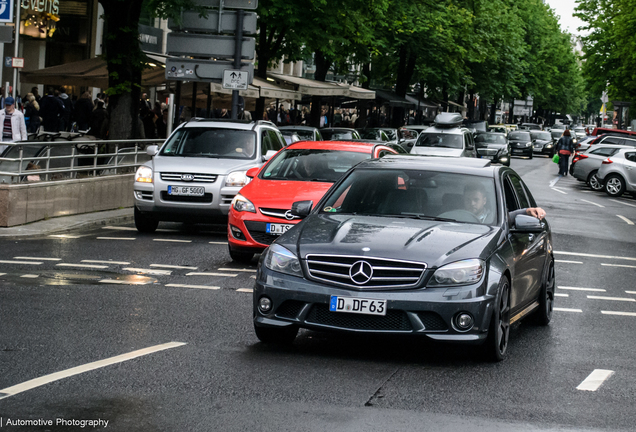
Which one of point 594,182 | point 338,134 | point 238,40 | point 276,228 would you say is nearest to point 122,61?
point 238,40

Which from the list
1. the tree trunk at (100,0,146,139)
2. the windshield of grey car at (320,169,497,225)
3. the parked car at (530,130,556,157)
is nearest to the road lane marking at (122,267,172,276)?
the windshield of grey car at (320,169,497,225)

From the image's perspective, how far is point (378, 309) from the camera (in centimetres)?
683

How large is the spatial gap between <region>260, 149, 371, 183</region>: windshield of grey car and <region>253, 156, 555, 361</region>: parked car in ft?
17.5

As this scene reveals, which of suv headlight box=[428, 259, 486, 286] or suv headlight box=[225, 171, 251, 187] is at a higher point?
suv headlight box=[428, 259, 486, 286]

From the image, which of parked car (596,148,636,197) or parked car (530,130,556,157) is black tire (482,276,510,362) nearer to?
parked car (596,148,636,197)

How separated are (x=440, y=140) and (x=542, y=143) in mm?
31839

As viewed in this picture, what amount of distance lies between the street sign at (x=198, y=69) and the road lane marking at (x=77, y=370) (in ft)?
47.5

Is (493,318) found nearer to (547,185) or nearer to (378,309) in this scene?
(378,309)

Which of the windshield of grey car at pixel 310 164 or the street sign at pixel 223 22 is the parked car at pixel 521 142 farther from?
the windshield of grey car at pixel 310 164

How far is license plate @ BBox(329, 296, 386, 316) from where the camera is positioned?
6828 mm

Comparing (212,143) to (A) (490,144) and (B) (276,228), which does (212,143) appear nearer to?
(B) (276,228)

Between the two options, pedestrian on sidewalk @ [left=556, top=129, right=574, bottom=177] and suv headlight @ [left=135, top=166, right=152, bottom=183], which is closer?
suv headlight @ [left=135, top=166, right=152, bottom=183]

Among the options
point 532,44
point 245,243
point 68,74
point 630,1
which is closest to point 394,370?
point 245,243

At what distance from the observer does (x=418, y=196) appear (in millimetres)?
8141
